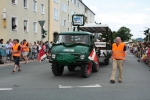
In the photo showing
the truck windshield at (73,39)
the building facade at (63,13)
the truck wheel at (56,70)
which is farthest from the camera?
the building facade at (63,13)

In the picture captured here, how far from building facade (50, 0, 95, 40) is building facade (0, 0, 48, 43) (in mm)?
4325

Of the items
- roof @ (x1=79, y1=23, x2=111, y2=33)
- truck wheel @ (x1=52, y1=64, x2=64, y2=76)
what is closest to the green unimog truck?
truck wheel @ (x1=52, y1=64, x2=64, y2=76)

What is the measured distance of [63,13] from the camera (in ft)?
181

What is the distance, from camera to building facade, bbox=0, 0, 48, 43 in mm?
28906

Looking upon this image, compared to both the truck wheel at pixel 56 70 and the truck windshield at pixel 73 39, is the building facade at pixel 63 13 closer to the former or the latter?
the truck windshield at pixel 73 39

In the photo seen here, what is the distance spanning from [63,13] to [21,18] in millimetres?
22856

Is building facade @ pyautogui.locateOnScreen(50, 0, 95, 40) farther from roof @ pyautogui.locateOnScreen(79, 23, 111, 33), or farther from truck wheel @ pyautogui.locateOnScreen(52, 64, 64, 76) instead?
truck wheel @ pyautogui.locateOnScreen(52, 64, 64, 76)

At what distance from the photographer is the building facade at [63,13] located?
4575 centimetres

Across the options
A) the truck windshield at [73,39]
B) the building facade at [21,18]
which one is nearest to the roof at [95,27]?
the truck windshield at [73,39]

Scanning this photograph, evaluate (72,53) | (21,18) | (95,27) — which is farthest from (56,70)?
(21,18)

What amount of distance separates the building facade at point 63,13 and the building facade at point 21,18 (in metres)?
4.33

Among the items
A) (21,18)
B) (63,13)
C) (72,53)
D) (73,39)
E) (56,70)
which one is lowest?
(56,70)

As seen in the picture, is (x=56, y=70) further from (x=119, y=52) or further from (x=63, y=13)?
(x=63, y=13)

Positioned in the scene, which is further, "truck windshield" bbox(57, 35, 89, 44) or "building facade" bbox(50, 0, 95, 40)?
"building facade" bbox(50, 0, 95, 40)
